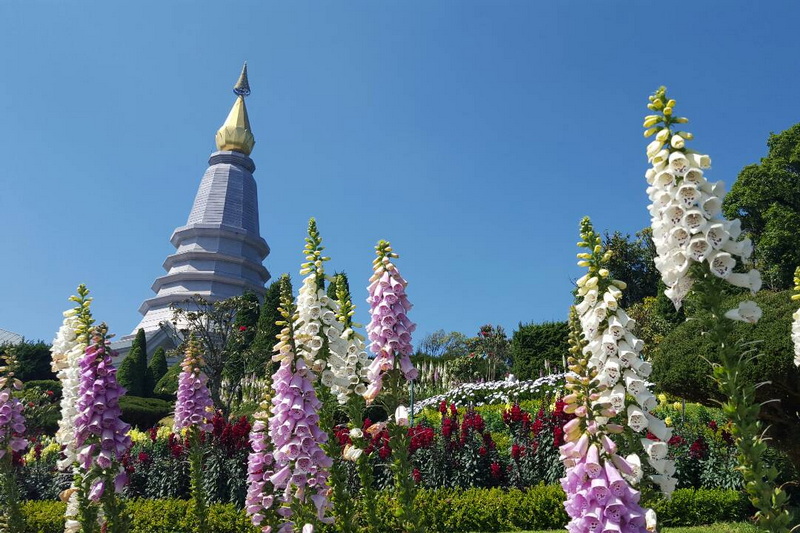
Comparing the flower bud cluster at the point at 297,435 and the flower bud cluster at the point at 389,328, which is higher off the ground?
the flower bud cluster at the point at 389,328

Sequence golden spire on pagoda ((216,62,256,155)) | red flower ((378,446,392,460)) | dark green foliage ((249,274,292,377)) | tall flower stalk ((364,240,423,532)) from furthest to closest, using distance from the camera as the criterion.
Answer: golden spire on pagoda ((216,62,256,155)) → dark green foliage ((249,274,292,377)) → red flower ((378,446,392,460)) → tall flower stalk ((364,240,423,532))

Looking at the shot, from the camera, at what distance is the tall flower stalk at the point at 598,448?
3068 mm

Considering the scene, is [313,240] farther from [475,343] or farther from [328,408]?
[475,343]

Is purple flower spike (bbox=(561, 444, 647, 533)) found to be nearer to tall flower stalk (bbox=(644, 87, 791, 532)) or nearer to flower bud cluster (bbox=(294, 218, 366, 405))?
tall flower stalk (bbox=(644, 87, 791, 532))

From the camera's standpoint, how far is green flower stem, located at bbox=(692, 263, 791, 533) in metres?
3.59

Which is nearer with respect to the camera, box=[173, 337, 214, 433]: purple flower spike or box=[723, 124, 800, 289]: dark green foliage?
box=[173, 337, 214, 433]: purple flower spike

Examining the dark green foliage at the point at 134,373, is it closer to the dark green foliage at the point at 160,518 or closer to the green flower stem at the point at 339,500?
the dark green foliage at the point at 160,518

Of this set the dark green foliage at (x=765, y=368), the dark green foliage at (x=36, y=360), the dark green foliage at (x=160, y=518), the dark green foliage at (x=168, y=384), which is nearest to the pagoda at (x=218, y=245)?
the dark green foliage at (x=36, y=360)

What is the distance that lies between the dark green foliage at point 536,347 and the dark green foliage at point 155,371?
21562 millimetres

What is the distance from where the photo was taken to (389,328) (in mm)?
5203

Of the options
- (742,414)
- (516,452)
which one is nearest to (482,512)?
(516,452)

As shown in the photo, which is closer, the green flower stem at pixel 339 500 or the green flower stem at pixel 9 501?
the green flower stem at pixel 339 500

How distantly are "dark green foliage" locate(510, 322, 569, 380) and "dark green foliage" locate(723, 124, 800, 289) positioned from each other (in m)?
14.7

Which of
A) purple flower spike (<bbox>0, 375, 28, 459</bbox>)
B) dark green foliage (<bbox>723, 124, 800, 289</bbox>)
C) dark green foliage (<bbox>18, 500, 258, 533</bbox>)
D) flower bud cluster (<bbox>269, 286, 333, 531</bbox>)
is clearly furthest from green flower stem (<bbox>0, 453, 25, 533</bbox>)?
dark green foliage (<bbox>723, 124, 800, 289</bbox>)
